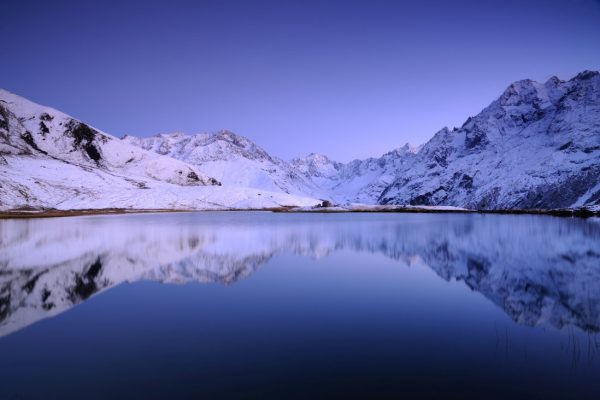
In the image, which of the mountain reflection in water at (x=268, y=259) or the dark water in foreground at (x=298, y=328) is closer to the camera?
the dark water in foreground at (x=298, y=328)

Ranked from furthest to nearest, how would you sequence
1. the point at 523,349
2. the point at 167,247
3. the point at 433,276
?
the point at 167,247, the point at 433,276, the point at 523,349

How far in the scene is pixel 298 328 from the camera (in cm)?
1662

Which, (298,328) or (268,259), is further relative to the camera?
(268,259)

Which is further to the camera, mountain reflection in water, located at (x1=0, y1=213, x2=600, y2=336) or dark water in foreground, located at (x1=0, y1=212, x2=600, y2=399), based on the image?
mountain reflection in water, located at (x1=0, y1=213, x2=600, y2=336)

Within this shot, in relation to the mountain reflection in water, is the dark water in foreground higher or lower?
lower

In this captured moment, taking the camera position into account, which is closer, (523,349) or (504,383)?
(504,383)

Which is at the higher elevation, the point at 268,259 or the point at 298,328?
A: the point at 268,259

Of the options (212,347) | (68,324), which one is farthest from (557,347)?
(68,324)

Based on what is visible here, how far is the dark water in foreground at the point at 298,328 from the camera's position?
11383 mm

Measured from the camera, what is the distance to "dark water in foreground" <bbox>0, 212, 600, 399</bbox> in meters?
11.4

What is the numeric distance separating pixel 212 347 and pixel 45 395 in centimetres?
488

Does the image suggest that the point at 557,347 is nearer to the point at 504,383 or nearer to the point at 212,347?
the point at 504,383

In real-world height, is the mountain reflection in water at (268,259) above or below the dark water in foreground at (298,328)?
above

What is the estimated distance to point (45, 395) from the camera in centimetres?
1071
